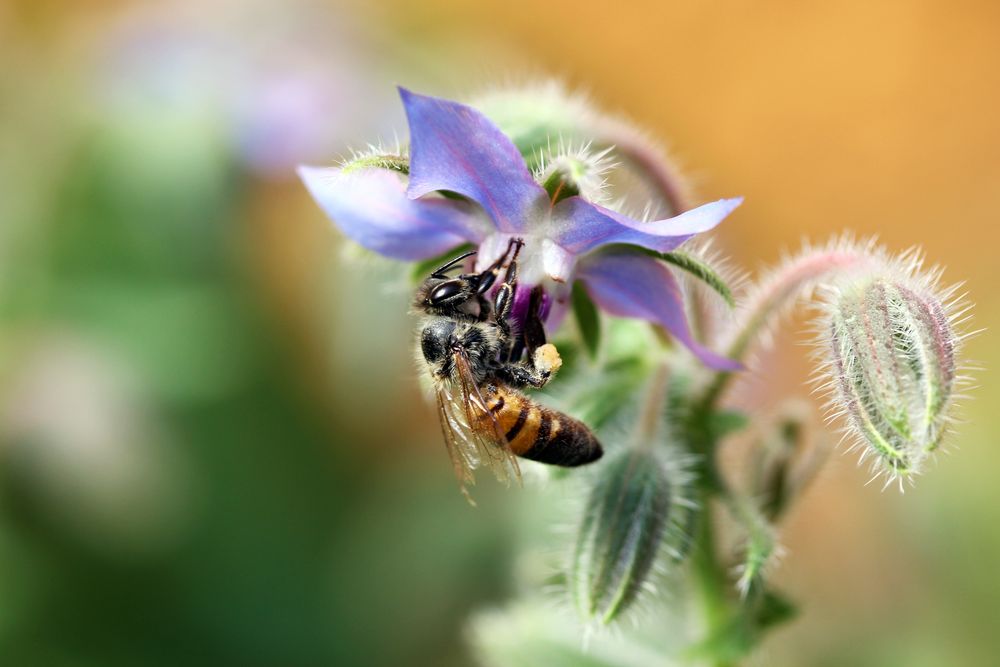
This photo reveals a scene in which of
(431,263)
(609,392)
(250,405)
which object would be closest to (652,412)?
(609,392)

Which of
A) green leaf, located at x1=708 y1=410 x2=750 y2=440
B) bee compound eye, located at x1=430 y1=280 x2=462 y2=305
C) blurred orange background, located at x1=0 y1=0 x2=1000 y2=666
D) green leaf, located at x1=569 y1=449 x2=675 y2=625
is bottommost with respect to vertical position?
green leaf, located at x1=569 y1=449 x2=675 y2=625

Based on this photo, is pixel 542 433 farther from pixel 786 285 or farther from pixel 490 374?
pixel 786 285

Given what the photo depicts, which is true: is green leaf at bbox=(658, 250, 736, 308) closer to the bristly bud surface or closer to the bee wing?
the bristly bud surface

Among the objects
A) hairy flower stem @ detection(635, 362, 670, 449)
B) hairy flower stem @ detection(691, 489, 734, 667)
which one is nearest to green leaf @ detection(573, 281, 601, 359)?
hairy flower stem @ detection(635, 362, 670, 449)

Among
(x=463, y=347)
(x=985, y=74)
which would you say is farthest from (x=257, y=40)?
(x=985, y=74)

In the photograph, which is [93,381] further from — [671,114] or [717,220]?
[671,114]

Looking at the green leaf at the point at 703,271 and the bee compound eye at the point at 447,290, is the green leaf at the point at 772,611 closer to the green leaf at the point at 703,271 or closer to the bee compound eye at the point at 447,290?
the green leaf at the point at 703,271
